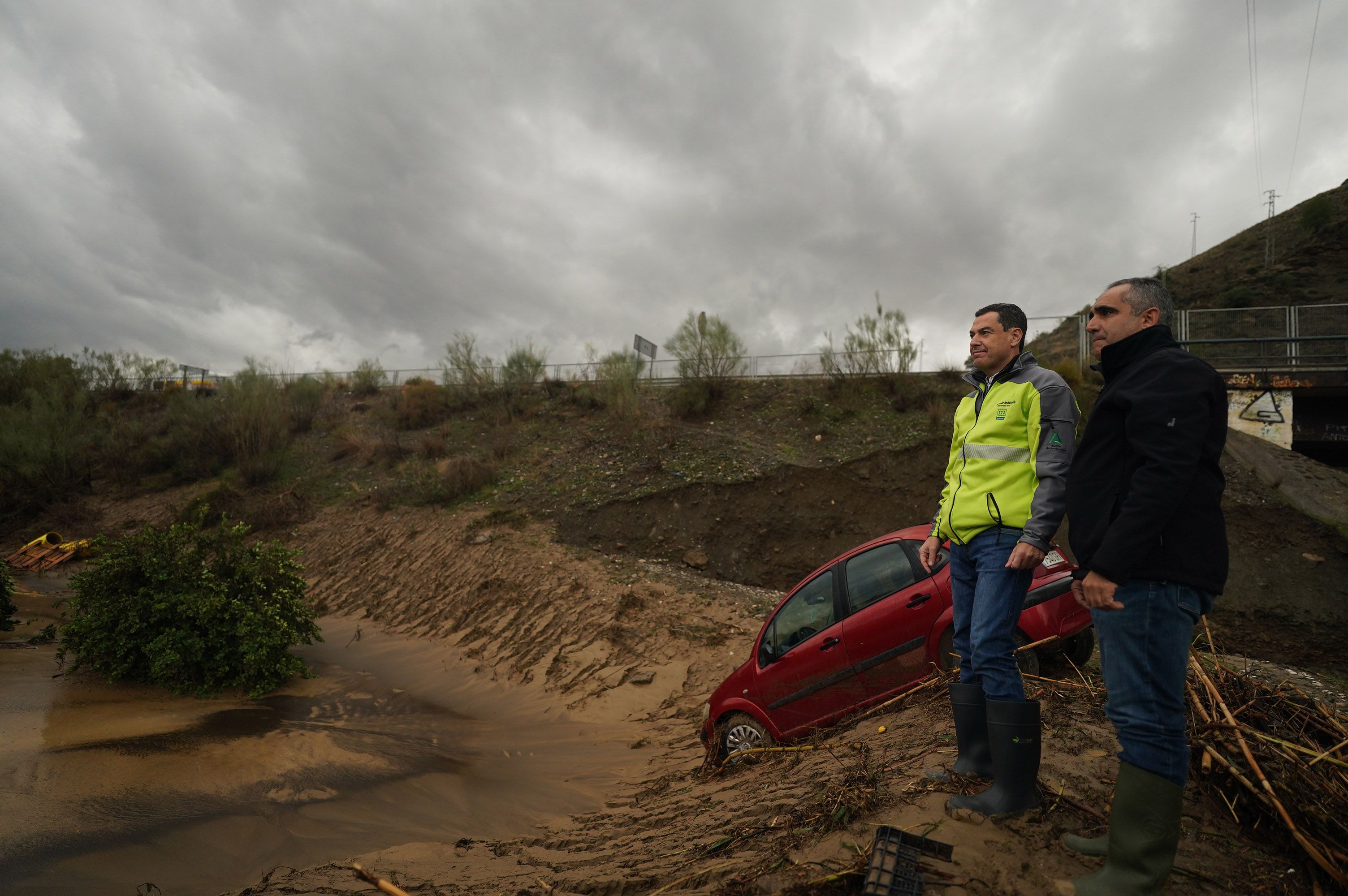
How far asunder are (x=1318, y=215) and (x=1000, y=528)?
47.7 m

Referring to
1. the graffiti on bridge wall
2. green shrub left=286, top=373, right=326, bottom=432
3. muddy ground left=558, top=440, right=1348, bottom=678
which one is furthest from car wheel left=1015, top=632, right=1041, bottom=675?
green shrub left=286, top=373, right=326, bottom=432

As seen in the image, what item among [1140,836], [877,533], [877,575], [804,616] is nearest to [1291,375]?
[877,533]

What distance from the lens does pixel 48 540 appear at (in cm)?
1773

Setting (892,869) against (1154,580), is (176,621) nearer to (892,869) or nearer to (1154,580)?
(892,869)

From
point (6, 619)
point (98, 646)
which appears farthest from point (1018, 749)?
point (6, 619)

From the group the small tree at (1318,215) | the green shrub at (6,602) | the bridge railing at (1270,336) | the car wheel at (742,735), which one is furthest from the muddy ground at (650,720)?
the small tree at (1318,215)

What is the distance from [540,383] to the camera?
25.5 meters

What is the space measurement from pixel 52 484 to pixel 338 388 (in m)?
12.1

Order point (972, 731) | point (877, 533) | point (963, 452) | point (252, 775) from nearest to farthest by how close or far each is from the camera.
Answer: point (972, 731), point (963, 452), point (252, 775), point (877, 533)

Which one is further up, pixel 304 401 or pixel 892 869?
pixel 304 401

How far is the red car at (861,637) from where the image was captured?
16.0ft

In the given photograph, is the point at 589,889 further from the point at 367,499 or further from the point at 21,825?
the point at 367,499

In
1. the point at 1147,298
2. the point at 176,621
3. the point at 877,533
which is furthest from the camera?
the point at 877,533

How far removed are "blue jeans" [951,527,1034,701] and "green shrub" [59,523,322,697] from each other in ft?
29.3
